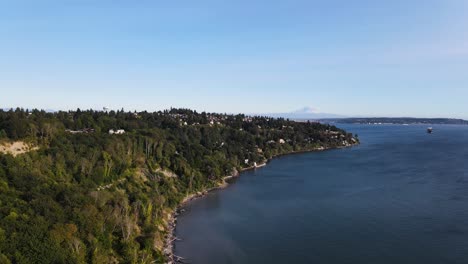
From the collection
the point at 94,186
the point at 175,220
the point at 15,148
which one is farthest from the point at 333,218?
the point at 15,148

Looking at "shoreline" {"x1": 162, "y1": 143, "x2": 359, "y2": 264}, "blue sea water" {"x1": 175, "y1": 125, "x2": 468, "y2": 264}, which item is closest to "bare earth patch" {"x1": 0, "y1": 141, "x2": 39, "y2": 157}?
"shoreline" {"x1": 162, "y1": 143, "x2": 359, "y2": 264}

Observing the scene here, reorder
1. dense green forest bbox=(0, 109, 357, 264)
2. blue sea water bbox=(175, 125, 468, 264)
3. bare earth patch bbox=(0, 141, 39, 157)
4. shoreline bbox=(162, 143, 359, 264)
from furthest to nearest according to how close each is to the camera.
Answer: bare earth patch bbox=(0, 141, 39, 157) → blue sea water bbox=(175, 125, 468, 264) → shoreline bbox=(162, 143, 359, 264) → dense green forest bbox=(0, 109, 357, 264)

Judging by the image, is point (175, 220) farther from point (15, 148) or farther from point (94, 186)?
point (15, 148)

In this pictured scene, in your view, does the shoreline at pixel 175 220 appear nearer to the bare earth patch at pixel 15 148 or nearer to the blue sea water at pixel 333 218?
the blue sea water at pixel 333 218

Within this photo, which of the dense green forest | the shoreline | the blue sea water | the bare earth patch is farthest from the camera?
the bare earth patch

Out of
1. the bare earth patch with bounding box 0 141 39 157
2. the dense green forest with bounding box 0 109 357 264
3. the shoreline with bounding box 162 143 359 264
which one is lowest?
the shoreline with bounding box 162 143 359 264

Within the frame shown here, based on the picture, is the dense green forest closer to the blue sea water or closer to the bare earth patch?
the bare earth patch
